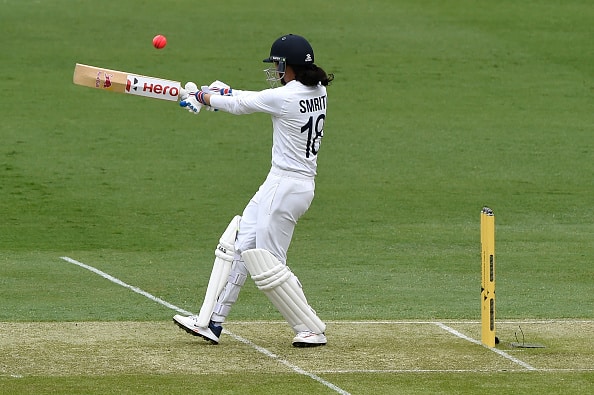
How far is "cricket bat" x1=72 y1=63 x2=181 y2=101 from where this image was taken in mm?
9430

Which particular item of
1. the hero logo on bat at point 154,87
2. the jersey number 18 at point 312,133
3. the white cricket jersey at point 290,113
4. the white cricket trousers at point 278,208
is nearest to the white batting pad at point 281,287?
the white cricket trousers at point 278,208

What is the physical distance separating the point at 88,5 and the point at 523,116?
1223cm

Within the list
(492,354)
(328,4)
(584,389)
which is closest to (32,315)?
(492,354)

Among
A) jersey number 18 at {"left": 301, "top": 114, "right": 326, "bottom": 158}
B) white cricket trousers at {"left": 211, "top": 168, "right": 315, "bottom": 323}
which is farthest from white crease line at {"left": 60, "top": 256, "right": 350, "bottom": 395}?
jersey number 18 at {"left": 301, "top": 114, "right": 326, "bottom": 158}

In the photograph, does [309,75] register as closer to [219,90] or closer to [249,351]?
[219,90]

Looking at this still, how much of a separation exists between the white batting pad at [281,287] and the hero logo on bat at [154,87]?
1463mm

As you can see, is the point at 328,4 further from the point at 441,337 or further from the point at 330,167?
the point at 441,337

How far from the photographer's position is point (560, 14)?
30188 millimetres

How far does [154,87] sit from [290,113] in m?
1.28

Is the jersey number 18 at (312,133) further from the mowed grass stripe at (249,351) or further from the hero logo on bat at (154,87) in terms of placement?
the mowed grass stripe at (249,351)

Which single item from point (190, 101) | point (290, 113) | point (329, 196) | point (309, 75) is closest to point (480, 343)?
point (290, 113)

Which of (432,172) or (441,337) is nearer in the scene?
(441,337)

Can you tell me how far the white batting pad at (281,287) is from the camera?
8.71 metres

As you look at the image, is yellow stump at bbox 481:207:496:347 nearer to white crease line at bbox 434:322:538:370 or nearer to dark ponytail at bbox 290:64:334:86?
white crease line at bbox 434:322:538:370
